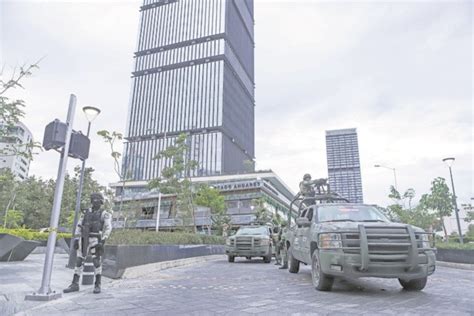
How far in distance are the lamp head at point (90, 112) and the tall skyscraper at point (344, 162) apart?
76077 mm

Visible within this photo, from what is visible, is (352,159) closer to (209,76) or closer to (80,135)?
(209,76)

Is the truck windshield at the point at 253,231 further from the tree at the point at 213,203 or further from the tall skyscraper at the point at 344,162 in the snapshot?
the tall skyscraper at the point at 344,162

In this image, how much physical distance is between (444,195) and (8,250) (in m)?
32.0

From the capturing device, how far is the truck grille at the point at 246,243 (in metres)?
13.5

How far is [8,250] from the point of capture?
9797 millimetres

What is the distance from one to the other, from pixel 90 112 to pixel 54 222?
3767 mm

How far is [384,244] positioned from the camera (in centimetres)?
527

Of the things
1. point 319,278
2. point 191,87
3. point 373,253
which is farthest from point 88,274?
point 191,87

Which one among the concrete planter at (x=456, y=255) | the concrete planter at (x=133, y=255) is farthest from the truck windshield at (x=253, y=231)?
the concrete planter at (x=456, y=255)

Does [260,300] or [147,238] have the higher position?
[147,238]

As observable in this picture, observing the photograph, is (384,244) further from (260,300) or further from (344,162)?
(344,162)

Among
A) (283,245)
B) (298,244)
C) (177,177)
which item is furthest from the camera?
(177,177)

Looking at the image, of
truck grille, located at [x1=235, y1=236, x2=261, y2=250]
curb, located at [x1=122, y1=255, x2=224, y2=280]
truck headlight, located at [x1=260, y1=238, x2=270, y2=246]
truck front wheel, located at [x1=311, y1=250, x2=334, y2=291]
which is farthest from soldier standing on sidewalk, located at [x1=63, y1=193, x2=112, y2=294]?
truck headlight, located at [x1=260, y1=238, x2=270, y2=246]

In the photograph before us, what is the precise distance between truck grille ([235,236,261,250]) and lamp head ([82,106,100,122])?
814 cm
